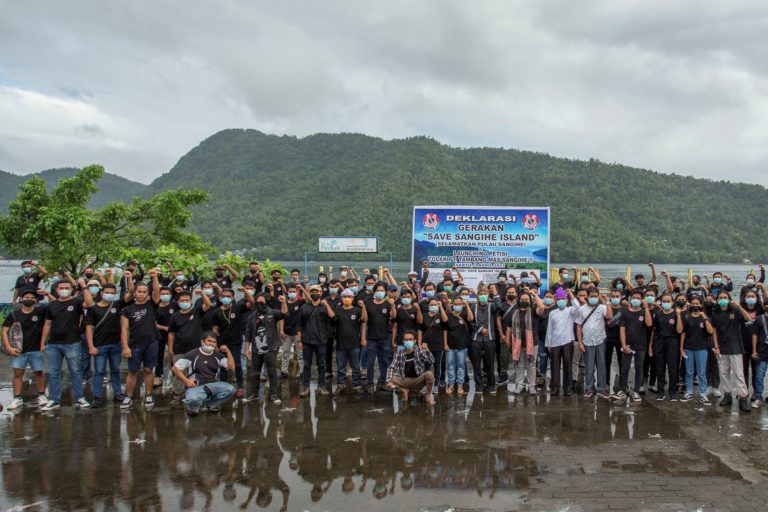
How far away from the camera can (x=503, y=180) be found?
83500 mm

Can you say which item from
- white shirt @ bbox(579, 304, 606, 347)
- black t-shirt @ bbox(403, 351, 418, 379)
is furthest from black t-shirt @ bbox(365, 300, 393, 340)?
white shirt @ bbox(579, 304, 606, 347)

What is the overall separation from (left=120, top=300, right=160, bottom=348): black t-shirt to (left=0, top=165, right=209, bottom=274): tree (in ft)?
18.2

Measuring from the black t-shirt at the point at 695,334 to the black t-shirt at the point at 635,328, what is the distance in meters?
0.63

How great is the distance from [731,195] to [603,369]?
102083 mm

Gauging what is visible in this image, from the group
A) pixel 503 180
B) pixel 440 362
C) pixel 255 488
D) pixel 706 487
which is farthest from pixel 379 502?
pixel 503 180

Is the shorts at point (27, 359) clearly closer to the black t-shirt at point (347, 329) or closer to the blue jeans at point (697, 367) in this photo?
the black t-shirt at point (347, 329)

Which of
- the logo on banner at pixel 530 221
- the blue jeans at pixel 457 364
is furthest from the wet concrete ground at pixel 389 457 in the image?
the logo on banner at pixel 530 221

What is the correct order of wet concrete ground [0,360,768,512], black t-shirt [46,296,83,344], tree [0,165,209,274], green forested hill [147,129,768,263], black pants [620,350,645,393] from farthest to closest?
green forested hill [147,129,768,263]
tree [0,165,209,274]
black pants [620,350,645,393]
black t-shirt [46,296,83,344]
wet concrete ground [0,360,768,512]

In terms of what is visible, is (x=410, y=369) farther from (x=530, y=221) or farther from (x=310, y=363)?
(x=530, y=221)

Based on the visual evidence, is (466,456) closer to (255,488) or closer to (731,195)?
(255,488)

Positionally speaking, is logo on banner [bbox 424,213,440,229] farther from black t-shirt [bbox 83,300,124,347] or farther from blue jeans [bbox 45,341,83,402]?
blue jeans [bbox 45,341,83,402]

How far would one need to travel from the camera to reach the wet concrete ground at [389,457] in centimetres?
526

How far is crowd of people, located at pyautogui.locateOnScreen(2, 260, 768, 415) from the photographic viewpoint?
334 inches

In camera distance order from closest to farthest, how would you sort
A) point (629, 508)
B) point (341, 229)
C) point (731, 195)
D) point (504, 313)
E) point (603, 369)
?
point (629, 508) → point (603, 369) → point (504, 313) → point (341, 229) → point (731, 195)
